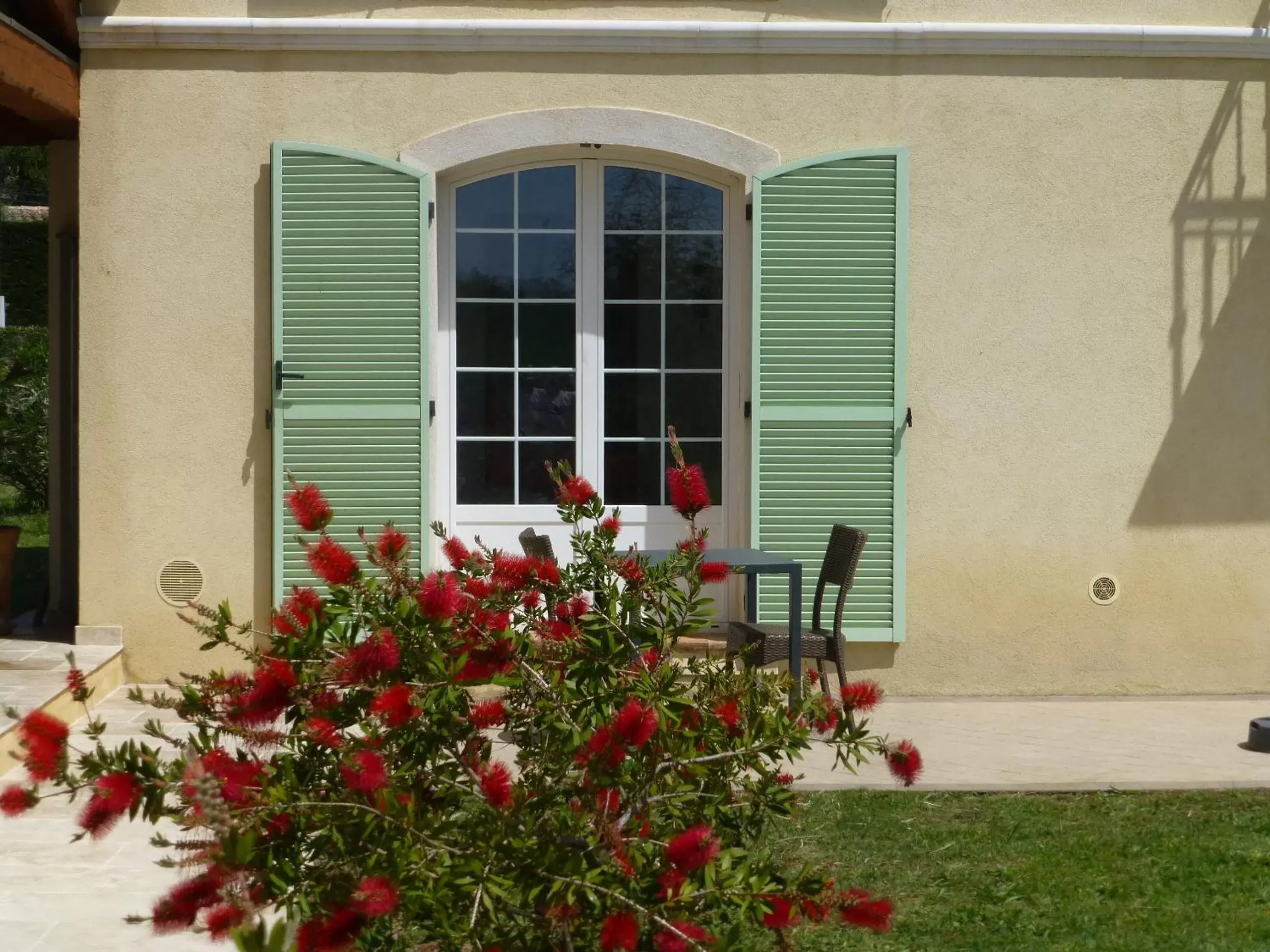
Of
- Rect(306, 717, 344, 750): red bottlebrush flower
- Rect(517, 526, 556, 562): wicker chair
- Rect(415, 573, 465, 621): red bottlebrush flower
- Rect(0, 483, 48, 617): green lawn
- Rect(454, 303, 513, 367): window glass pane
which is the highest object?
Rect(454, 303, 513, 367): window glass pane

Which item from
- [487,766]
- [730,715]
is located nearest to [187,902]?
[487,766]

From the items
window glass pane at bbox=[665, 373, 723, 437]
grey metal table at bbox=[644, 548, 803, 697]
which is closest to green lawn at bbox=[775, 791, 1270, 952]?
grey metal table at bbox=[644, 548, 803, 697]

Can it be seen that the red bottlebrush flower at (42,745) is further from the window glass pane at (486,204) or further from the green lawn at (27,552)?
the green lawn at (27,552)

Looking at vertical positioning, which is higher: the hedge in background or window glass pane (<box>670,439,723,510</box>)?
the hedge in background

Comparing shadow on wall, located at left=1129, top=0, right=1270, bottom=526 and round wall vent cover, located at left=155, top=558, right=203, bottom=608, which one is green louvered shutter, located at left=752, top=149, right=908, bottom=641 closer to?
shadow on wall, located at left=1129, top=0, right=1270, bottom=526

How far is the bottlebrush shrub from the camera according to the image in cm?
256

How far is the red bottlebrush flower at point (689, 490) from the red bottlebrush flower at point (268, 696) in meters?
0.84

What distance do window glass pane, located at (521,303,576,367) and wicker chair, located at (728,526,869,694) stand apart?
1.53 metres

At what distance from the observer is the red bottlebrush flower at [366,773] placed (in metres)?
2.49

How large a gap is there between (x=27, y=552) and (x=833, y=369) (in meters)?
7.91

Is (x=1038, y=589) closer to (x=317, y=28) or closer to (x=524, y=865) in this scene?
(x=317, y=28)

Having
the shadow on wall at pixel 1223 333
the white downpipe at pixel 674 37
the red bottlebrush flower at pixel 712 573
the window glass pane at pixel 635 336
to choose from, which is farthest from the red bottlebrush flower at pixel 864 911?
the white downpipe at pixel 674 37

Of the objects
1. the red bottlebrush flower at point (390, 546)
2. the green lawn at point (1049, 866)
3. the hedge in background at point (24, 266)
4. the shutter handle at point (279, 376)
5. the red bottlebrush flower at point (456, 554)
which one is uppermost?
the hedge in background at point (24, 266)

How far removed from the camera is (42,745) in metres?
2.43
